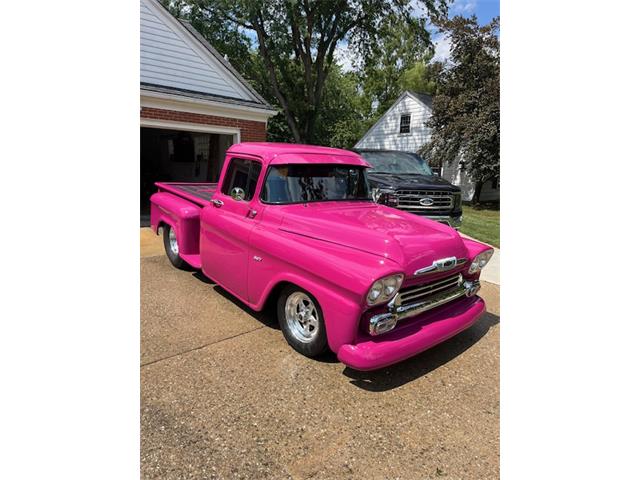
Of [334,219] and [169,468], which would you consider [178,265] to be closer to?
[334,219]

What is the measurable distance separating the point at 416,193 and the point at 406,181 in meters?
0.44

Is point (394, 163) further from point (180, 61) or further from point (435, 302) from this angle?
point (435, 302)

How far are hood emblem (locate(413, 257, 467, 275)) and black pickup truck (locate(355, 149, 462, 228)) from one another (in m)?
4.90

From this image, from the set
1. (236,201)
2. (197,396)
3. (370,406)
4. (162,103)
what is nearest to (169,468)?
(197,396)

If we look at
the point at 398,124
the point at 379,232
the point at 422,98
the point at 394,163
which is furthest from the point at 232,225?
the point at 422,98

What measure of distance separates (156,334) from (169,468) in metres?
1.88

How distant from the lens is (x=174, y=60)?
416 inches

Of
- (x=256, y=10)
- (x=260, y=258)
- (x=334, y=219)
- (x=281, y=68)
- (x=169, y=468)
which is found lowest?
(x=169, y=468)

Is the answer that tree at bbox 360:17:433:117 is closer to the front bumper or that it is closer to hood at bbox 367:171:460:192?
hood at bbox 367:171:460:192

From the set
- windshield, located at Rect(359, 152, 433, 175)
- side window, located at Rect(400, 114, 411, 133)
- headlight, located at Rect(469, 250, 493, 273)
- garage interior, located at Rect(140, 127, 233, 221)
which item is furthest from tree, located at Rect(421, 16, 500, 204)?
headlight, located at Rect(469, 250, 493, 273)

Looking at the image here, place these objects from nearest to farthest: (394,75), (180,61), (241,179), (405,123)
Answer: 1. (241,179)
2. (180,61)
3. (405,123)
4. (394,75)

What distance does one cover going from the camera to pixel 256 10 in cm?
1833

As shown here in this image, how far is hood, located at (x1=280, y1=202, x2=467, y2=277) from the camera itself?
3.21 meters

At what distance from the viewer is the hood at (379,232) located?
321cm
